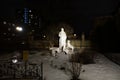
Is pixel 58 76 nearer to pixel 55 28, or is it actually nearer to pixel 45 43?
pixel 45 43

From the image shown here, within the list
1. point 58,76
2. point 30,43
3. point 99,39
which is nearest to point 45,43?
point 30,43

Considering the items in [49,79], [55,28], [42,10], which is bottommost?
[49,79]

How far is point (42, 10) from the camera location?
4266cm

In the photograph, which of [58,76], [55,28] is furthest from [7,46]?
[58,76]

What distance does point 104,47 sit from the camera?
31.0 metres

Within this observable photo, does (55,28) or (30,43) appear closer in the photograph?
(30,43)

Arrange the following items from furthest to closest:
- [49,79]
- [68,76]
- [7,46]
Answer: [7,46] → [68,76] → [49,79]

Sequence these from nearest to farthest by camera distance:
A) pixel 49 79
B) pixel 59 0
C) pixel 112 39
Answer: pixel 49 79
pixel 112 39
pixel 59 0

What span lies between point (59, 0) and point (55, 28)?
6268mm

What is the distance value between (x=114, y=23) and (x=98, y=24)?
2.69 metres

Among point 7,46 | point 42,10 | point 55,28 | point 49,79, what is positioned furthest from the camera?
point 42,10

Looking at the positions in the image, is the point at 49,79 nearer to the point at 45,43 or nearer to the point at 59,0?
the point at 45,43

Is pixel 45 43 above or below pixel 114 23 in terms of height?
below

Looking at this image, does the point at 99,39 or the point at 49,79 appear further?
the point at 99,39
